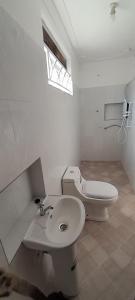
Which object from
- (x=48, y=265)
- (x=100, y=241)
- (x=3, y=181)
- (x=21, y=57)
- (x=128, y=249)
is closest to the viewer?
(x=3, y=181)

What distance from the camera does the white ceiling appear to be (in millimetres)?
1471

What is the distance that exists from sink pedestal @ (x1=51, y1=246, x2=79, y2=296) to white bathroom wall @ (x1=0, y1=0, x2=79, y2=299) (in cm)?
13

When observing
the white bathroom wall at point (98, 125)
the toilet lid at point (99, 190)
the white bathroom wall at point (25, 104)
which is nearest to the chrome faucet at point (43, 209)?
the white bathroom wall at point (25, 104)

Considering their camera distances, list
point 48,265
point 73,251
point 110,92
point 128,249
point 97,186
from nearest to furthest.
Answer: point 73,251
point 48,265
point 128,249
point 97,186
point 110,92

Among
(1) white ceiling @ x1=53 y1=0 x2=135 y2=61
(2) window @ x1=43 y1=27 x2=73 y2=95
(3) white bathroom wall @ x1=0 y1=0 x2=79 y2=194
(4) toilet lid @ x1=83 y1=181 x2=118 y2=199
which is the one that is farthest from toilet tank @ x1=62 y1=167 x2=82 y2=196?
(1) white ceiling @ x1=53 y1=0 x2=135 y2=61

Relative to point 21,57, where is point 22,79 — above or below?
below

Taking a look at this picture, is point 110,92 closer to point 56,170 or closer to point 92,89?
point 92,89

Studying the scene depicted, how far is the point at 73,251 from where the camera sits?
Result: 999 millimetres

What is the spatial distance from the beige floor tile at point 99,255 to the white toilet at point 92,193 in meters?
0.39

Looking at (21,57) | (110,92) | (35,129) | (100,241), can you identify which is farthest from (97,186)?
(110,92)

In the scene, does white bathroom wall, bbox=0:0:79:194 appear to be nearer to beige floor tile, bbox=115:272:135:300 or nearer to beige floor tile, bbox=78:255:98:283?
beige floor tile, bbox=78:255:98:283

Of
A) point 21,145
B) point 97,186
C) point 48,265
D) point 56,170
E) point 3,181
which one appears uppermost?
point 21,145

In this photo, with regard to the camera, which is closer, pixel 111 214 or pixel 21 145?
pixel 21 145

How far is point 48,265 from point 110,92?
10.2 ft
